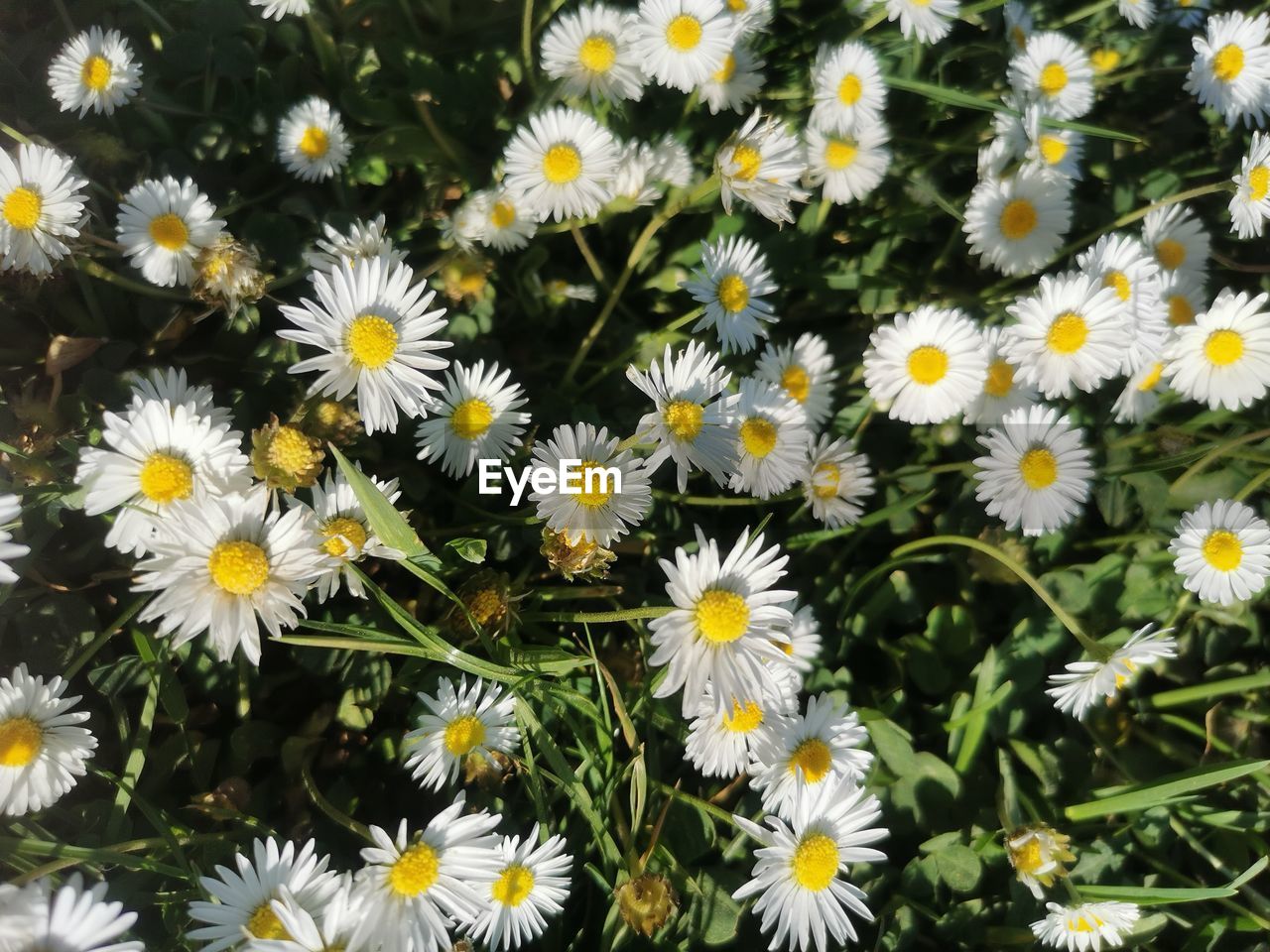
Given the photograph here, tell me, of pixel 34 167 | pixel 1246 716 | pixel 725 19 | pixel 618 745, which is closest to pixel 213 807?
pixel 618 745

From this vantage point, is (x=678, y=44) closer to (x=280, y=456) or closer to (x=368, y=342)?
(x=368, y=342)

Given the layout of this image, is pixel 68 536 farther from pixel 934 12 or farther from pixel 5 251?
pixel 934 12

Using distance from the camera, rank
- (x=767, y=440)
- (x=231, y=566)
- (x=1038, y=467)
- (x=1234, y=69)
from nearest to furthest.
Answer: (x=231, y=566)
(x=767, y=440)
(x=1038, y=467)
(x=1234, y=69)

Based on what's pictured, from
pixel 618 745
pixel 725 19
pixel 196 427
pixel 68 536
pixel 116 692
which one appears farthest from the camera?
pixel 725 19

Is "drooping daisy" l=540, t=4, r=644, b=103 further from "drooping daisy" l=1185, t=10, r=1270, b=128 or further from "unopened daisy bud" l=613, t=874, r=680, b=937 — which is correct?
"unopened daisy bud" l=613, t=874, r=680, b=937

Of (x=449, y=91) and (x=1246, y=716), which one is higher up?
(x=449, y=91)

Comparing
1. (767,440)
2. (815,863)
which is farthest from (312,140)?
(815,863)
